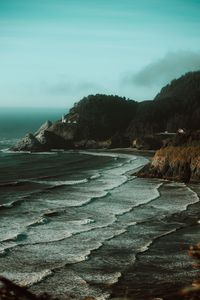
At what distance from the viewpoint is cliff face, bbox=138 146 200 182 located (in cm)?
5622

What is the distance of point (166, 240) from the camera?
1129 inches

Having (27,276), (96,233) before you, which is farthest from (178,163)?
(27,276)

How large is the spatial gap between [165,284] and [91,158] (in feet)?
227

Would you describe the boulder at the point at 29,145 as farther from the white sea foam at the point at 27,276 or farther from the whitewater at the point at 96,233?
the white sea foam at the point at 27,276

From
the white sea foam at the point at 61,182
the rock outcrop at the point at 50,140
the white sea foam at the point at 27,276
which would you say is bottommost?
the white sea foam at the point at 27,276

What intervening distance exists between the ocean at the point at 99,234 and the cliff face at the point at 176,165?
87.9 inches

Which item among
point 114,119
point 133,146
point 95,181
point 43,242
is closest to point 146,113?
point 114,119

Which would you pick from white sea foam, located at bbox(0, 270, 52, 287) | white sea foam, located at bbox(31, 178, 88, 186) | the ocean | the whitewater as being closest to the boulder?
the ocean

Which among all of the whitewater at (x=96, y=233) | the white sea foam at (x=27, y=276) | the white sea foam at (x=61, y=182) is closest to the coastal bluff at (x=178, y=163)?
the whitewater at (x=96, y=233)

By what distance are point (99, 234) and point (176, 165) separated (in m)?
30.0

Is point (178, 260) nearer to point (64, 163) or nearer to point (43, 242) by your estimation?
point (43, 242)

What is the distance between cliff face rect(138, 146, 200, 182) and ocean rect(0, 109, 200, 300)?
2232mm

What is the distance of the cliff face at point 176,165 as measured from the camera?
56.2 meters

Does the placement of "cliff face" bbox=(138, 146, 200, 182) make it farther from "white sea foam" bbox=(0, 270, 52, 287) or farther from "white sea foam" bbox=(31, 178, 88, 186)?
"white sea foam" bbox=(0, 270, 52, 287)
